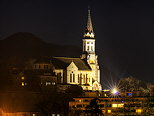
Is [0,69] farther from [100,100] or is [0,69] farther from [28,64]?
[100,100]

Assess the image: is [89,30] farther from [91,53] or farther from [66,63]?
[66,63]

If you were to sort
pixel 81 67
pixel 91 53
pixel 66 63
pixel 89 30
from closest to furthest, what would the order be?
1. pixel 66 63
2. pixel 81 67
3. pixel 91 53
4. pixel 89 30

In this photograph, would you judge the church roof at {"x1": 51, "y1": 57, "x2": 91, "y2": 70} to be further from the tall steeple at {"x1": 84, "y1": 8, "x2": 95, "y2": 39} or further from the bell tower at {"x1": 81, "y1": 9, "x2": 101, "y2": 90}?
the tall steeple at {"x1": 84, "y1": 8, "x2": 95, "y2": 39}

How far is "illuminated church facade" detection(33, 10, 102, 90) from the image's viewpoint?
15975 centimetres

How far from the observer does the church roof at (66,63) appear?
161m

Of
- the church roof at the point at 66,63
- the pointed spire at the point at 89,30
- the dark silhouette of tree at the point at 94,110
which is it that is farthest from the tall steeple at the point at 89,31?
the dark silhouette of tree at the point at 94,110

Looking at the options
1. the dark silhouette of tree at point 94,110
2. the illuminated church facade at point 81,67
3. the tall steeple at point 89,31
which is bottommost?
the dark silhouette of tree at point 94,110

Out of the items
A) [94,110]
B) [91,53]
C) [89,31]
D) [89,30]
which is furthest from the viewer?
[89,30]

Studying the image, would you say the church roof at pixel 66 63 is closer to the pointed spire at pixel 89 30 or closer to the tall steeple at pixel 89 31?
the tall steeple at pixel 89 31

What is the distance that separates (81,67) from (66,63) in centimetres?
586

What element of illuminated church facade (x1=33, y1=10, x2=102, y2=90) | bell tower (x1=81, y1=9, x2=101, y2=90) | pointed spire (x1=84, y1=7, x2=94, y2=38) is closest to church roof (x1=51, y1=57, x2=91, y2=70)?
illuminated church facade (x1=33, y1=10, x2=102, y2=90)

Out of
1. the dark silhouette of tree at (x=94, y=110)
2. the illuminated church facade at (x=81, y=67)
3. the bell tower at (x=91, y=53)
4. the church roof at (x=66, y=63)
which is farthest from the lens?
the bell tower at (x=91, y=53)

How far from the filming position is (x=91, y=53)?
177125 millimetres

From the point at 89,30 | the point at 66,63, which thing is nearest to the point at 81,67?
the point at 66,63
